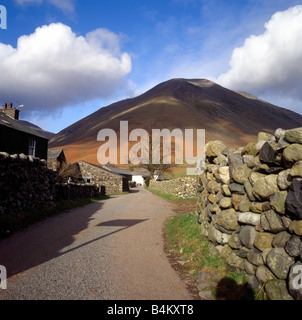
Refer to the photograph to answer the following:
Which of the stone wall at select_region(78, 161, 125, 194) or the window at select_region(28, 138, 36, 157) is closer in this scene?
the window at select_region(28, 138, 36, 157)

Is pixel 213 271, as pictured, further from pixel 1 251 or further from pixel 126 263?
pixel 1 251

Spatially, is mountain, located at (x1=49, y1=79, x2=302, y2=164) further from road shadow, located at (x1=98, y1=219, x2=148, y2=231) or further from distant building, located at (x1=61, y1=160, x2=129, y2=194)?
road shadow, located at (x1=98, y1=219, x2=148, y2=231)

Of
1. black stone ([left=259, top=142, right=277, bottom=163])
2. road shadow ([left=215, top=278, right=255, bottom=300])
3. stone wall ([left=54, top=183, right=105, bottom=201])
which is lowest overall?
road shadow ([left=215, top=278, right=255, bottom=300])

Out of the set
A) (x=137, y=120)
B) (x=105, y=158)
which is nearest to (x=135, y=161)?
(x=105, y=158)

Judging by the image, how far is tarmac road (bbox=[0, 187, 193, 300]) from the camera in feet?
13.7

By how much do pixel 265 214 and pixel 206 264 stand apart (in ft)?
6.30

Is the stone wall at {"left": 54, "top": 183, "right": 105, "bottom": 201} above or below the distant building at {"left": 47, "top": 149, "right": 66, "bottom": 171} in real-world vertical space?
below

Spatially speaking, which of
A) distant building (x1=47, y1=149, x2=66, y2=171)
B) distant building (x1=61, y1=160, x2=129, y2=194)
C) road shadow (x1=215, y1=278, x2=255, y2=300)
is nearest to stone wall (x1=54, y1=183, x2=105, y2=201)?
distant building (x1=47, y1=149, x2=66, y2=171)

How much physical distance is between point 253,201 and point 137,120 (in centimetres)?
8700

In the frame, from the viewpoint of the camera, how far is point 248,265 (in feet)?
13.9

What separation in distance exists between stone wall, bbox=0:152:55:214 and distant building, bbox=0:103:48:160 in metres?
9.31

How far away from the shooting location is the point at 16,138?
72.4 ft

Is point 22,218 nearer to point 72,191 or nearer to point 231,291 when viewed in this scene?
point 231,291

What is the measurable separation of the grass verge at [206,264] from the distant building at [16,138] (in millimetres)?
18509
